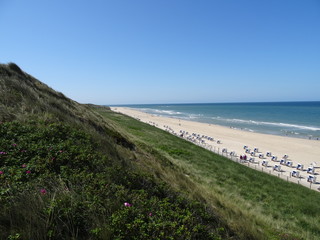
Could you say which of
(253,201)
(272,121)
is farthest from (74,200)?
(272,121)

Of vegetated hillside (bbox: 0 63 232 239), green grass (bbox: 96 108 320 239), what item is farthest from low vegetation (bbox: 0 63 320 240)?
green grass (bbox: 96 108 320 239)

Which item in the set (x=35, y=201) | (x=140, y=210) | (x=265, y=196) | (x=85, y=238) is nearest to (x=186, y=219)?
(x=140, y=210)

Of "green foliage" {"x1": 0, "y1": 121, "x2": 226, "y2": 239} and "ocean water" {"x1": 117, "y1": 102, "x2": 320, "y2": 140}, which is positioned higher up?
"green foliage" {"x1": 0, "y1": 121, "x2": 226, "y2": 239}

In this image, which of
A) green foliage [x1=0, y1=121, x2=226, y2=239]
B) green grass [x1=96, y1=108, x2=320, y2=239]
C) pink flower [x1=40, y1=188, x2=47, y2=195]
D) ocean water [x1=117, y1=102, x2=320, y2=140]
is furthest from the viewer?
ocean water [x1=117, y1=102, x2=320, y2=140]

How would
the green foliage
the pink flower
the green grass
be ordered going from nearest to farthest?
the green foliage, the pink flower, the green grass

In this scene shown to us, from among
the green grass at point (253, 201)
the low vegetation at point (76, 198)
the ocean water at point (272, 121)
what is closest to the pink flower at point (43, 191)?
the low vegetation at point (76, 198)

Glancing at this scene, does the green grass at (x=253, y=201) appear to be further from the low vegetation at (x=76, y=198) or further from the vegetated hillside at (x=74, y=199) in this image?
the vegetated hillside at (x=74, y=199)

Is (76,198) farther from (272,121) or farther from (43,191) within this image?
(272,121)

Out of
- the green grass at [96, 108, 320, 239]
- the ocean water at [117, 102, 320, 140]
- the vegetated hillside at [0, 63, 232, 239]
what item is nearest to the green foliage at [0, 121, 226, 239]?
the vegetated hillside at [0, 63, 232, 239]

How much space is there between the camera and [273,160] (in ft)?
82.0

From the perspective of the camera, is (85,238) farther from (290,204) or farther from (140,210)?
(290,204)

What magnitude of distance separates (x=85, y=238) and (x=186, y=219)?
5.43 feet

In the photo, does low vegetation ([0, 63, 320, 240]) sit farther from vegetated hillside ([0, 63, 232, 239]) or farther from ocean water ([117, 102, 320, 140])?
ocean water ([117, 102, 320, 140])

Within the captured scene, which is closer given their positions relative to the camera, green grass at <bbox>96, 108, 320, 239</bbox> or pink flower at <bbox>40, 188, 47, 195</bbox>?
pink flower at <bbox>40, 188, 47, 195</bbox>
